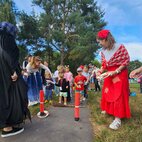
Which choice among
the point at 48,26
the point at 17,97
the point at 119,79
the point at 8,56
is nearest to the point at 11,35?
the point at 8,56

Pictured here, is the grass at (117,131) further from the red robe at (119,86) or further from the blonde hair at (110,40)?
the blonde hair at (110,40)

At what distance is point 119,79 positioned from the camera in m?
5.90

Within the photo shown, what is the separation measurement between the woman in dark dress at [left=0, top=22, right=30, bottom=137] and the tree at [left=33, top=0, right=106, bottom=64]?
1118 inches

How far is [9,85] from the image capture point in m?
5.09

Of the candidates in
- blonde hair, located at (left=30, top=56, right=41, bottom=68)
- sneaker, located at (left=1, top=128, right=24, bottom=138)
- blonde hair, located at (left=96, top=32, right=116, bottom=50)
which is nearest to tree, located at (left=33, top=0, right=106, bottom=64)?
blonde hair, located at (left=30, top=56, right=41, bottom=68)

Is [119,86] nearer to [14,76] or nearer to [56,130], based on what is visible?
[56,130]

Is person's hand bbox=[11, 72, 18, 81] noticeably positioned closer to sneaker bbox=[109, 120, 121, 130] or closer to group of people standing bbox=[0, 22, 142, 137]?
group of people standing bbox=[0, 22, 142, 137]

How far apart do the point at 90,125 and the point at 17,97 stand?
6.08 ft

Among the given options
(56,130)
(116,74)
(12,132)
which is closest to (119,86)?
(116,74)

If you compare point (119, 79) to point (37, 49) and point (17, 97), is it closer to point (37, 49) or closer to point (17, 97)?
point (17, 97)

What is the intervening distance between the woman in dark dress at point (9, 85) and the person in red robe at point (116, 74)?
75.0 inches

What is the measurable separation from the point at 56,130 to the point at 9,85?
4.48 ft

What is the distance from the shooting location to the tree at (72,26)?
34219mm

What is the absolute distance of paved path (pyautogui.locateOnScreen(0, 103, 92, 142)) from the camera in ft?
16.3
